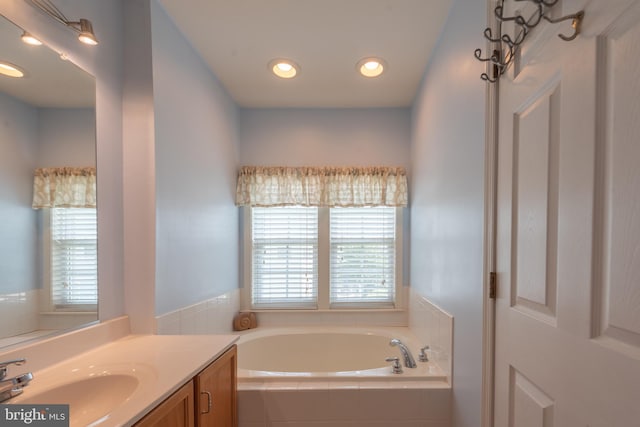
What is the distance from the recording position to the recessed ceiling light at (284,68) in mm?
2086

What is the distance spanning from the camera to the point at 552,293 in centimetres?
82

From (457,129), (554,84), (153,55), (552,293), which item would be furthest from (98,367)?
(457,129)

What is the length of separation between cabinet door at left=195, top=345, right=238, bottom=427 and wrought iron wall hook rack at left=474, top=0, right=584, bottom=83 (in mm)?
1652

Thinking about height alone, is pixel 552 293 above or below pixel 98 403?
above

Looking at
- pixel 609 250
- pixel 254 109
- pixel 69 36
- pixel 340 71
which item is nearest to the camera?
pixel 609 250

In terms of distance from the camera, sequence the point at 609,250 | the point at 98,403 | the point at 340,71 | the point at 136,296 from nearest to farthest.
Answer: the point at 609,250 < the point at 98,403 < the point at 136,296 < the point at 340,71

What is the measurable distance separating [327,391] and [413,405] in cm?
50

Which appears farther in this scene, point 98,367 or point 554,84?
point 98,367

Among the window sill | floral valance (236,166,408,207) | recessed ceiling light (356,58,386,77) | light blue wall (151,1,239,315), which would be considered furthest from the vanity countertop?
recessed ceiling light (356,58,386,77)

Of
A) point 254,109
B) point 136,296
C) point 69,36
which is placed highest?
point 254,109

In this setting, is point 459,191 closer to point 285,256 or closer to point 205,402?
point 205,402

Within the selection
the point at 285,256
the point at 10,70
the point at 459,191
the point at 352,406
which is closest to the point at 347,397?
the point at 352,406

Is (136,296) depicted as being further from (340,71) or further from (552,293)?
(340,71)

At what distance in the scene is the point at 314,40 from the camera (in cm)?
186
